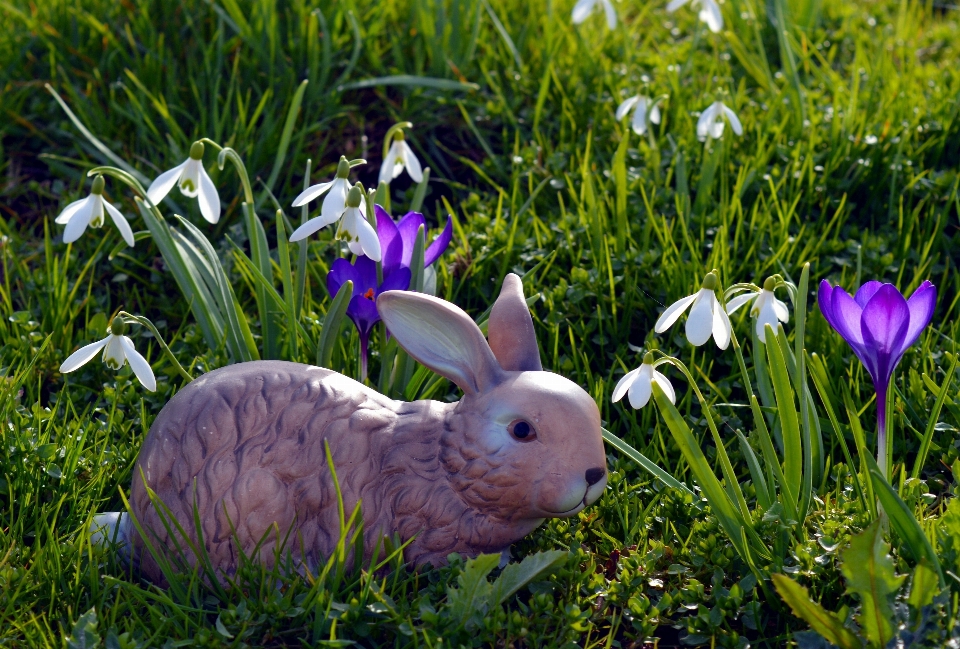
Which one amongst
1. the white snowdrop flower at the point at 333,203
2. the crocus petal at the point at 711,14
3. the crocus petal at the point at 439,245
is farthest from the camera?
the crocus petal at the point at 711,14

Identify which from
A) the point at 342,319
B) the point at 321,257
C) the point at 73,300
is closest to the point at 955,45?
the point at 321,257

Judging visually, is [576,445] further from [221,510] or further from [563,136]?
[563,136]

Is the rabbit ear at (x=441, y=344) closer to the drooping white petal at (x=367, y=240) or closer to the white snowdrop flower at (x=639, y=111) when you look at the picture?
the drooping white petal at (x=367, y=240)

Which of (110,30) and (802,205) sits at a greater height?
(110,30)

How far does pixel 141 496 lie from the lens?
204cm

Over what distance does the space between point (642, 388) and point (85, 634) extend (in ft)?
3.70

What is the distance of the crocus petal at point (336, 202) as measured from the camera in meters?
2.16

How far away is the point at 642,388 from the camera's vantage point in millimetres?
2023

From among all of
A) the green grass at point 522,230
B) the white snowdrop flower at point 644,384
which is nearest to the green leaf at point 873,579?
the green grass at point 522,230

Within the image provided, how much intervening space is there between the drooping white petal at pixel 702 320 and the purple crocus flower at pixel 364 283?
656 millimetres

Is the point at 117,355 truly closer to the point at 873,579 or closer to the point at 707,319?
the point at 707,319

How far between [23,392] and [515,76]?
2.07 metres

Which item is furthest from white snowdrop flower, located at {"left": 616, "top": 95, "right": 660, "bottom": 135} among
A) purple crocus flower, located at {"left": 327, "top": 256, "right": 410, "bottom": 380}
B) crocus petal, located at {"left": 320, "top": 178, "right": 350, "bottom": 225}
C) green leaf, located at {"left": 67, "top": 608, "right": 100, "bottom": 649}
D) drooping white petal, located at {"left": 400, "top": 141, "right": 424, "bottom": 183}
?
green leaf, located at {"left": 67, "top": 608, "right": 100, "bottom": 649}

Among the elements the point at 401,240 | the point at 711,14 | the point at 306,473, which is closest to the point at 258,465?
the point at 306,473
